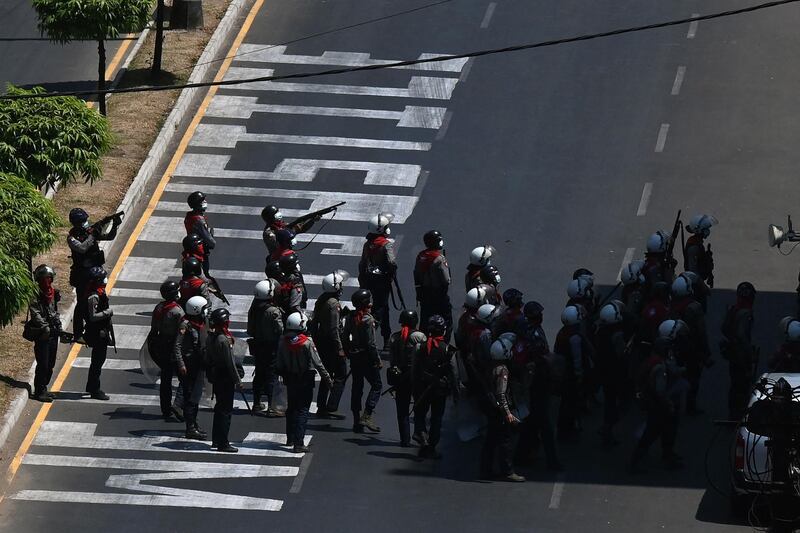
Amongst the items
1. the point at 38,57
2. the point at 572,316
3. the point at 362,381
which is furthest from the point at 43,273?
the point at 38,57

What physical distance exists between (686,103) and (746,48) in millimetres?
2542

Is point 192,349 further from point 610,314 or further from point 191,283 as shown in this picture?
point 610,314

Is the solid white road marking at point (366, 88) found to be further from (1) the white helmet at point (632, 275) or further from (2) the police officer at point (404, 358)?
(2) the police officer at point (404, 358)

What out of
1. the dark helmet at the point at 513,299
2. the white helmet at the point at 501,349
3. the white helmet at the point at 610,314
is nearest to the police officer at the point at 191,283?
the dark helmet at the point at 513,299

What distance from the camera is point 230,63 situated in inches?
1409

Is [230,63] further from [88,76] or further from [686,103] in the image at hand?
[686,103]

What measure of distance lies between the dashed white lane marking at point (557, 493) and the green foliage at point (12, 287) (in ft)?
23.2

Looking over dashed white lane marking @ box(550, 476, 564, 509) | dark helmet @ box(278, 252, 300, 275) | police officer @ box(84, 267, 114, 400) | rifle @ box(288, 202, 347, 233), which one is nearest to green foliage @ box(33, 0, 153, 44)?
rifle @ box(288, 202, 347, 233)

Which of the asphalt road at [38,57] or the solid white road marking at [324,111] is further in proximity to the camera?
the asphalt road at [38,57]

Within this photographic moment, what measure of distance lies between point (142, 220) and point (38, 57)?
6850 mm

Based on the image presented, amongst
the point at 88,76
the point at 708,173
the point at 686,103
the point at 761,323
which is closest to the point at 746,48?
the point at 686,103

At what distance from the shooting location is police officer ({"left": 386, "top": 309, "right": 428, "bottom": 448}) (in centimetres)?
2380

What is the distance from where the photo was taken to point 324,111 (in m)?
34.2

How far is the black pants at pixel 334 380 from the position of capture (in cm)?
2483
